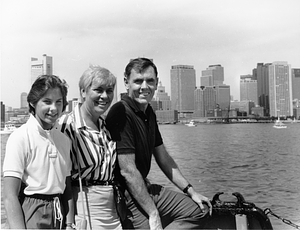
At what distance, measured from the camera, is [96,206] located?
2307mm

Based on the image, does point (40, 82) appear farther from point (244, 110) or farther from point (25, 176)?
point (244, 110)

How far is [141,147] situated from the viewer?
2.54 m

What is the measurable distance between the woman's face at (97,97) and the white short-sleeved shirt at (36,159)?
34 cm

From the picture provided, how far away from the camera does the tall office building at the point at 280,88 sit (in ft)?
174

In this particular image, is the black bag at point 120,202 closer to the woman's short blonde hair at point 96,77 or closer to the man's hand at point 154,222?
the man's hand at point 154,222

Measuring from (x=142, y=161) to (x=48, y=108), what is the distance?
871 mm

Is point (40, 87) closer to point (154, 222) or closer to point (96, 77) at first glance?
point (96, 77)

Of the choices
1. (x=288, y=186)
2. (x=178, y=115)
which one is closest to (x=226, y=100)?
(x=178, y=115)

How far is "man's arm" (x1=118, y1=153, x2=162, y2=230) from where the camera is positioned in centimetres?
239

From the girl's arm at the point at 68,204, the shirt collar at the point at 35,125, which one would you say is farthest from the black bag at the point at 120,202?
the shirt collar at the point at 35,125

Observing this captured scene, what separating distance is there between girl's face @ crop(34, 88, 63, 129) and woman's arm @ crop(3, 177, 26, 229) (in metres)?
0.37

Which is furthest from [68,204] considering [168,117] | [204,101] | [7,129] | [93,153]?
[204,101]

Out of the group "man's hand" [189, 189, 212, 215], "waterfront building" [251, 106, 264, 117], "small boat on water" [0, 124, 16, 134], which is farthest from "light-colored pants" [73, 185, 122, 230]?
"waterfront building" [251, 106, 264, 117]

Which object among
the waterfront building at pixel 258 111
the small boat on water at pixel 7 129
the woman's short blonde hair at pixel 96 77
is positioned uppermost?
the woman's short blonde hair at pixel 96 77
